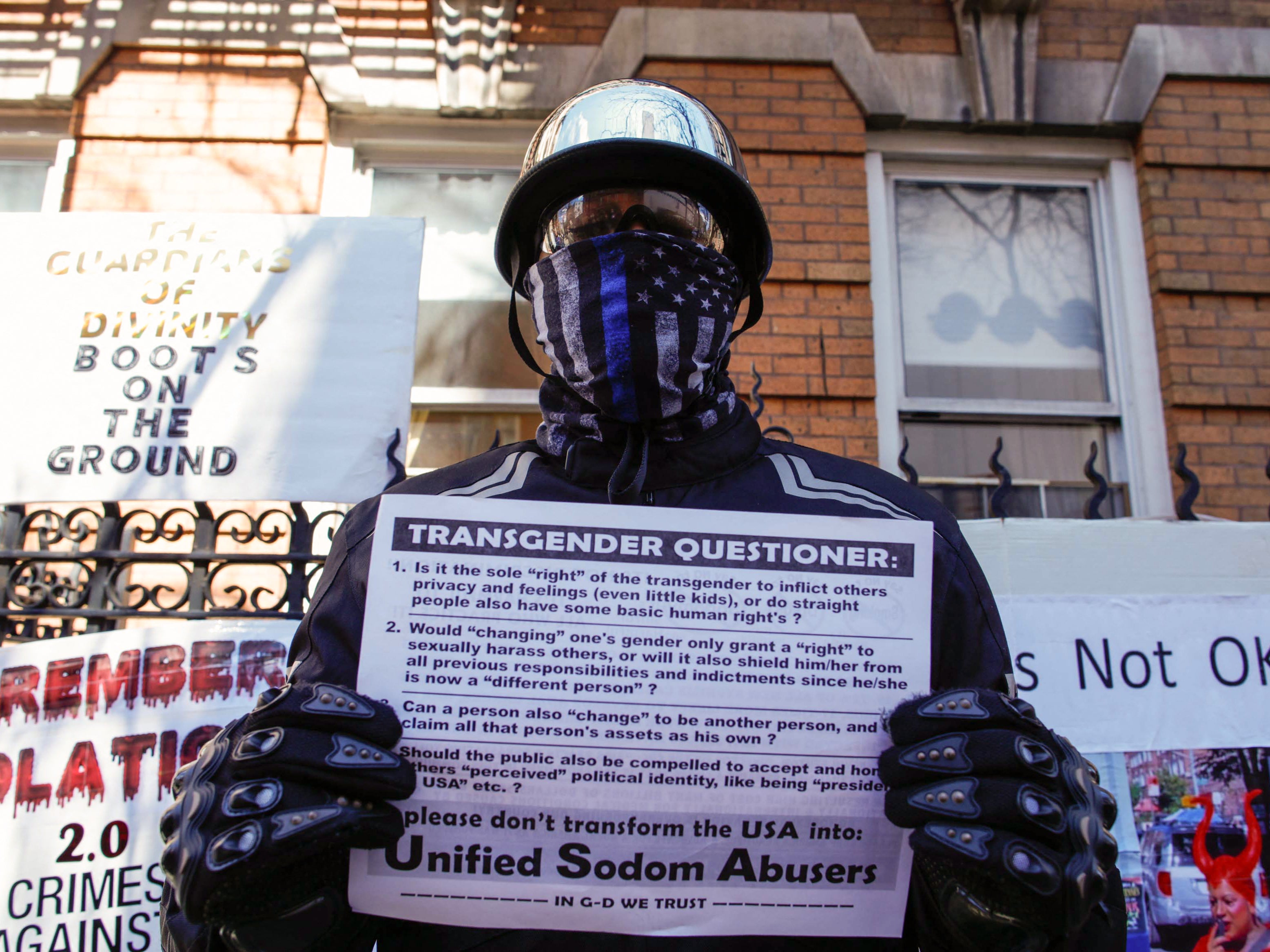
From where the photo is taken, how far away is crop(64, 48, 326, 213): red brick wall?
4066 mm

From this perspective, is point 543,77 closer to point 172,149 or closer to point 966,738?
point 172,149

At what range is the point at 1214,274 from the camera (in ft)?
13.7

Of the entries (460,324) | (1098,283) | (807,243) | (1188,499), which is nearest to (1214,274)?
(1098,283)

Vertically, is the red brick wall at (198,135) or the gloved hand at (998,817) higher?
the red brick wall at (198,135)

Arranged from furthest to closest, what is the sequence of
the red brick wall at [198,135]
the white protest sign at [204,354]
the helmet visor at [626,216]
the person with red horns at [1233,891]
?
the red brick wall at [198,135] < the white protest sign at [204,354] < the person with red horns at [1233,891] < the helmet visor at [626,216]

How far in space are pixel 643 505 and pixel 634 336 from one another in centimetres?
29

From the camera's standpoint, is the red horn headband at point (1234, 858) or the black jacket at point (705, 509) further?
the red horn headband at point (1234, 858)

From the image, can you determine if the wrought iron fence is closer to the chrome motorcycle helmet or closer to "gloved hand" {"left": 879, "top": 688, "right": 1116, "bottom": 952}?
the chrome motorcycle helmet

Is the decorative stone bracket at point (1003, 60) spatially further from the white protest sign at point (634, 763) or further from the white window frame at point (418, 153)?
the white protest sign at point (634, 763)

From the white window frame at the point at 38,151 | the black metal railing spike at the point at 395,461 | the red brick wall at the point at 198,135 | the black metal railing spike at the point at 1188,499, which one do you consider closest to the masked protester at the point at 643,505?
the black metal railing spike at the point at 395,461

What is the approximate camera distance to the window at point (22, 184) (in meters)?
4.41

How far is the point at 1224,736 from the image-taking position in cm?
257

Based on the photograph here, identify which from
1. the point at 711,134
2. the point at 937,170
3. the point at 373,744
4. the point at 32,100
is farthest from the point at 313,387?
the point at 937,170

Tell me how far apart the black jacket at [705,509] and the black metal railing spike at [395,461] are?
49.8 inches
